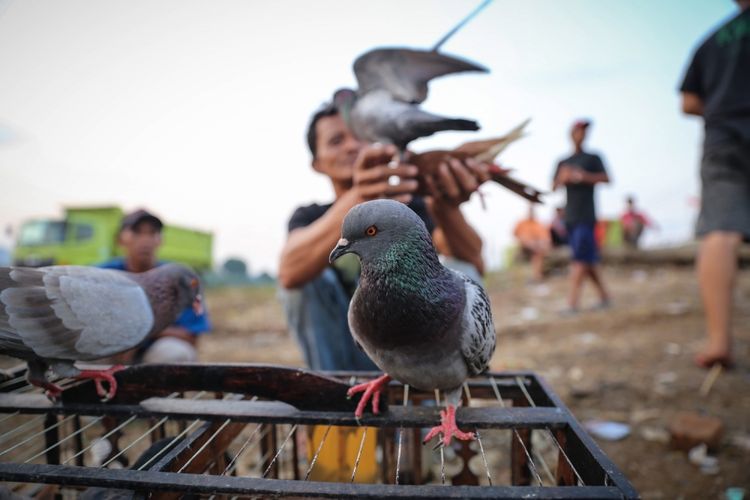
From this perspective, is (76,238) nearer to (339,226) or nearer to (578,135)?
(339,226)

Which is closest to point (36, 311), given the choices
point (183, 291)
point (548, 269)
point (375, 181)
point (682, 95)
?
point (183, 291)

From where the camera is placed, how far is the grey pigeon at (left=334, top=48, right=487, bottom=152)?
4.36ft

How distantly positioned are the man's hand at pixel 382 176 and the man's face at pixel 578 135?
Answer: 5.27 meters

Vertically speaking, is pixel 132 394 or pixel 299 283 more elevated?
pixel 299 283

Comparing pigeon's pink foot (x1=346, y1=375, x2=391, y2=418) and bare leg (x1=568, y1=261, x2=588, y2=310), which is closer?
pigeon's pink foot (x1=346, y1=375, x2=391, y2=418)

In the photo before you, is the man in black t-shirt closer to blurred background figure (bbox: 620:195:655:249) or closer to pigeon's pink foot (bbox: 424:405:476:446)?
pigeon's pink foot (bbox: 424:405:476:446)

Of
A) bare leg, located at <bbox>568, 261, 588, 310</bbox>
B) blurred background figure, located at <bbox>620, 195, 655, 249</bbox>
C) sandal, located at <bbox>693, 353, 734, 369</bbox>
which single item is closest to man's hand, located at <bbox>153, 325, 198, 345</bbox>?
sandal, located at <bbox>693, 353, 734, 369</bbox>

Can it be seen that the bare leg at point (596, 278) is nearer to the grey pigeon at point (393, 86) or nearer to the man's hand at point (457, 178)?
the man's hand at point (457, 178)

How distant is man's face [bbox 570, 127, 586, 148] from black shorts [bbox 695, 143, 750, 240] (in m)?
2.74

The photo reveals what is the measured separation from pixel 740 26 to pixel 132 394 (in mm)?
4300

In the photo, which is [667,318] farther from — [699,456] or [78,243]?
[78,243]

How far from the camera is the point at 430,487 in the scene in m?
0.87

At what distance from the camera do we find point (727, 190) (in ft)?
9.88

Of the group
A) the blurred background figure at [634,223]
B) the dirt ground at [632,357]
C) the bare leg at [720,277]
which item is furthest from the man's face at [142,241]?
the blurred background figure at [634,223]
